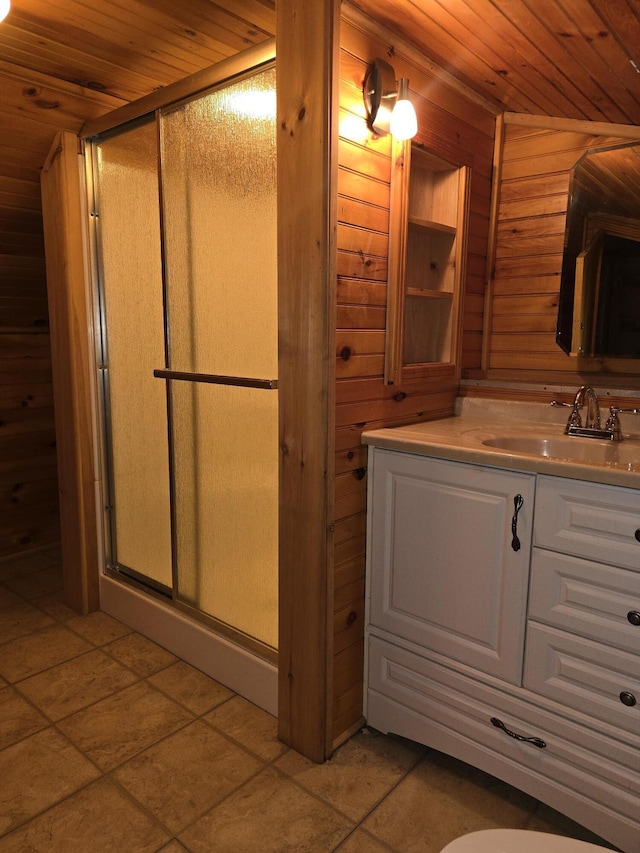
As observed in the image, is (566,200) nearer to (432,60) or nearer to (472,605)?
(432,60)

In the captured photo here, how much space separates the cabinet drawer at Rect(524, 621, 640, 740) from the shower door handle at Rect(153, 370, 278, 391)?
0.91m

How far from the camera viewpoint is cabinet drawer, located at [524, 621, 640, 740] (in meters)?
1.28

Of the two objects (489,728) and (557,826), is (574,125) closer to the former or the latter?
(489,728)

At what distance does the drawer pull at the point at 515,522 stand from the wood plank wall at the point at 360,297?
44 centimetres

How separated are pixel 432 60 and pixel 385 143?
34 centimetres

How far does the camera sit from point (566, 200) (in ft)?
6.21

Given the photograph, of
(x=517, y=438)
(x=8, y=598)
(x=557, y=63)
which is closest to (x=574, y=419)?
(x=517, y=438)

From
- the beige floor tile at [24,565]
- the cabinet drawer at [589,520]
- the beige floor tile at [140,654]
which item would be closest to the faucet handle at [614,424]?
the cabinet drawer at [589,520]

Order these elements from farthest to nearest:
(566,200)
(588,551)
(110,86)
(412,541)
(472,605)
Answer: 1. (110,86)
2. (566,200)
3. (412,541)
4. (472,605)
5. (588,551)

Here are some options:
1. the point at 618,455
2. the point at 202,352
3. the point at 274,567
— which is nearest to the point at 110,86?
the point at 202,352

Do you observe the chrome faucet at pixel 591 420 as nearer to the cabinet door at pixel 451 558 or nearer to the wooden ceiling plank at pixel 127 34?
the cabinet door at pixel 451 558

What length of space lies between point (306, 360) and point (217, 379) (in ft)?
1.42

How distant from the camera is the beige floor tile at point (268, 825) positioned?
54.6 inches

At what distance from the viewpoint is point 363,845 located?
1385 mm
